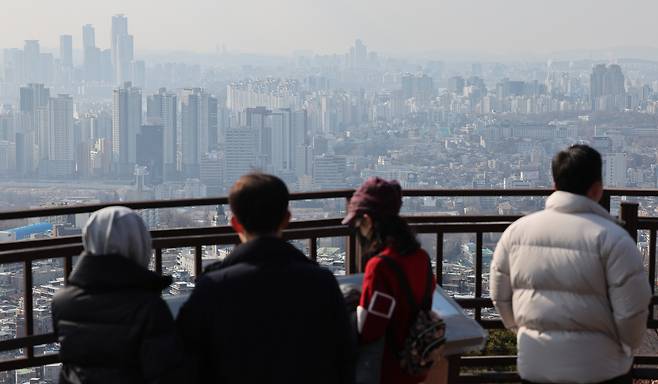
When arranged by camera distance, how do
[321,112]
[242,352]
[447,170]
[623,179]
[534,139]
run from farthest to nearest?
[321,112]
[534,139]
[447,170]
[623,179]
[242,352]

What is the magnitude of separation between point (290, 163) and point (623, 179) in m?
47.2

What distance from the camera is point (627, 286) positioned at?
3.90 meters

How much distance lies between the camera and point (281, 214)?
3.30 m

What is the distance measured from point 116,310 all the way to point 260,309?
17.7 inches

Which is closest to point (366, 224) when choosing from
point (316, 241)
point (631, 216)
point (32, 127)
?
point (316, 241)

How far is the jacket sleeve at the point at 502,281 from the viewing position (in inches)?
167

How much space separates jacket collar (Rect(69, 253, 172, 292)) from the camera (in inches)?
129

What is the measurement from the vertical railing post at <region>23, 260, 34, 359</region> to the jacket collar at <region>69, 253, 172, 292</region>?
2.99m

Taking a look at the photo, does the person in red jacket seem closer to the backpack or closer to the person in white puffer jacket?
the backpack

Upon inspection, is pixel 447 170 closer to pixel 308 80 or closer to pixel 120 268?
pixel 308 80

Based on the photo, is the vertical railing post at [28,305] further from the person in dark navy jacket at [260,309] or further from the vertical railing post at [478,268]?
the person in dark navy jacket at [260,309]

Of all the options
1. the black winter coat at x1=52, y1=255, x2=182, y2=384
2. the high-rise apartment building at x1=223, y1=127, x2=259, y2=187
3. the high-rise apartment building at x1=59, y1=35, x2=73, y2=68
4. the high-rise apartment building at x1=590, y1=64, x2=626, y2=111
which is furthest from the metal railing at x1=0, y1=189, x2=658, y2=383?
the high-rise apartment building at x1=59, y1=35, x2=73, y2=68

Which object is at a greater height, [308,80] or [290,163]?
[308,80]

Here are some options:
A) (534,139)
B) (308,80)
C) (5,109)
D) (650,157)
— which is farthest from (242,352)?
(308,80)
